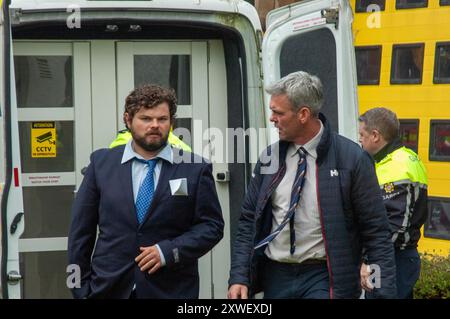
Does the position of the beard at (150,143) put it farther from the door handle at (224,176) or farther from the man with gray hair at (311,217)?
the door handle at (224,176)

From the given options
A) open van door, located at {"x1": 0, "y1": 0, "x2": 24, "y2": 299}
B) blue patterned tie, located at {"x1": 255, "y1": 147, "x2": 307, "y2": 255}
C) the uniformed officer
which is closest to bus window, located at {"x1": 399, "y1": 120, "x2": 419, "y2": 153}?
the uniformed officer

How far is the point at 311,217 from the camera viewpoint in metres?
4.69

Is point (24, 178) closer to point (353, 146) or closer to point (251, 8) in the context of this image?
point (251, 8)

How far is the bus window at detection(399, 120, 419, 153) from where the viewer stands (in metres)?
8.91

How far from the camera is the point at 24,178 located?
659 cm

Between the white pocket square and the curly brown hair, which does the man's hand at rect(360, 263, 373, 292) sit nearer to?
the white pocket square

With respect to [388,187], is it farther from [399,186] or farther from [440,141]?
[440,141]

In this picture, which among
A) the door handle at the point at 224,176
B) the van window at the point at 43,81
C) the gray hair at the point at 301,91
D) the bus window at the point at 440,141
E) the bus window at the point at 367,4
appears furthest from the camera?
the bus window at the point at 367,4

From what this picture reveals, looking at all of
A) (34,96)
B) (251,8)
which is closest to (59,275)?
(34,96)

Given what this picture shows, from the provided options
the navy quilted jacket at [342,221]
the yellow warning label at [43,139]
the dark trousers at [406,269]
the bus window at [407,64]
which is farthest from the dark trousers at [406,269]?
the bus window at [407,64]

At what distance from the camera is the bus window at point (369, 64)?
930 centimetres

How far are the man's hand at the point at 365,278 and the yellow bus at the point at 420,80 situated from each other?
163 inches

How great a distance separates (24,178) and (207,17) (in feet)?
5.34

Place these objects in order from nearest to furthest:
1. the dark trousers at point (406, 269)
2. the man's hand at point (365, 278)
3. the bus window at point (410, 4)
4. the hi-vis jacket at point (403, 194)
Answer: the man's hand at point (365, 278) < the hi-vis jacket at point (403, 194) < the dark trousers at point (406, 269) < the bus window at point (410, 4)
